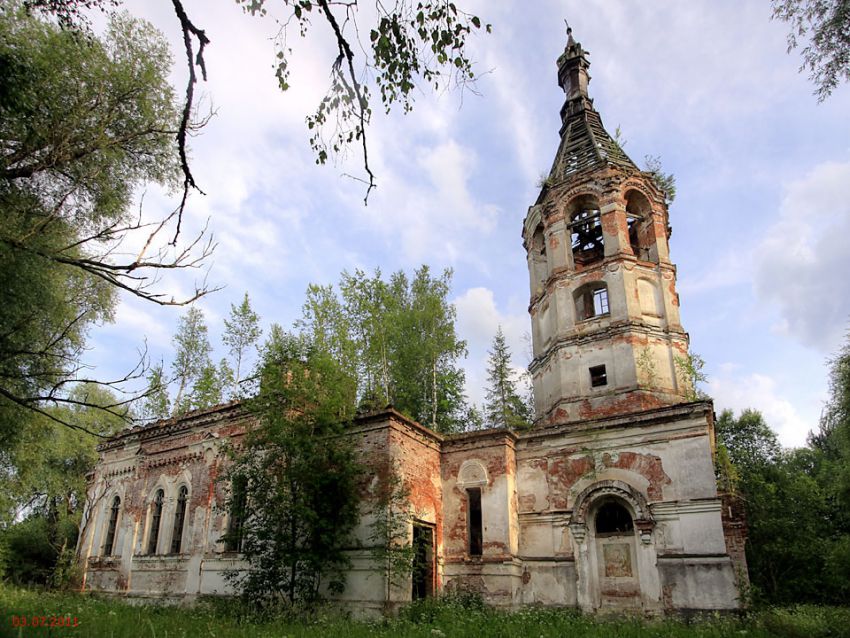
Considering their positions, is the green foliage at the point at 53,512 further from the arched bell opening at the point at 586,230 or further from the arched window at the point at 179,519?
A: the arched bell opening at the point at 586,230

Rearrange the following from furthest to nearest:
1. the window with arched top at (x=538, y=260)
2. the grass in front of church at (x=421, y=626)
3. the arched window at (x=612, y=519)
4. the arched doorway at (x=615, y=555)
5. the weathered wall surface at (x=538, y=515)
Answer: the window with arched top at (x=538, y=260)
the arched window at (x=612, y=519)
the arched doorway at (x=615, y=555)
the weathered wall surface at (x=538, y=515)
the grass in front of church at (x=421, y=626)

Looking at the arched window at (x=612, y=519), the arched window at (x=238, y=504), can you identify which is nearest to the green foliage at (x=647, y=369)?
the arched window at (x=612, y=519)

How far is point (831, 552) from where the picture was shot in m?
20.9

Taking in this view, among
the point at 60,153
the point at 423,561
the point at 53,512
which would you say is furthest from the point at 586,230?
the point at 53,512

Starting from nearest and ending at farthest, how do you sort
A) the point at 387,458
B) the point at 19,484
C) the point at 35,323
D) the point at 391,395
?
the point at 35,323 < the point at 387,458 < the point at 19,484 < the point at 391,395

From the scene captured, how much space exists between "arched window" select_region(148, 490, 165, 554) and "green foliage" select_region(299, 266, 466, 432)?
7496 mm

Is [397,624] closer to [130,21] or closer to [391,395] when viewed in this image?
[130,21]

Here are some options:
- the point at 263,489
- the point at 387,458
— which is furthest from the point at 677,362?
the point at 263,489

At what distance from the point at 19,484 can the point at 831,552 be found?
2819 cm

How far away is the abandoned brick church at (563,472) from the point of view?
1297 cm

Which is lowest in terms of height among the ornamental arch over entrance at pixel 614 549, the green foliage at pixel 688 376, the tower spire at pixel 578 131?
the ornamental arch over entrance at pixel 614 549

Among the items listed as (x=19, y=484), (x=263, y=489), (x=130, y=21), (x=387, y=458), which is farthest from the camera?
(x=19, y=484)

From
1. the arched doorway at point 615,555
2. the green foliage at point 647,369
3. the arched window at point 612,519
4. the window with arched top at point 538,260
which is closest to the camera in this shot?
the arched doorway at point 615,555

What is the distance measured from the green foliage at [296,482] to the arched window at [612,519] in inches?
250
